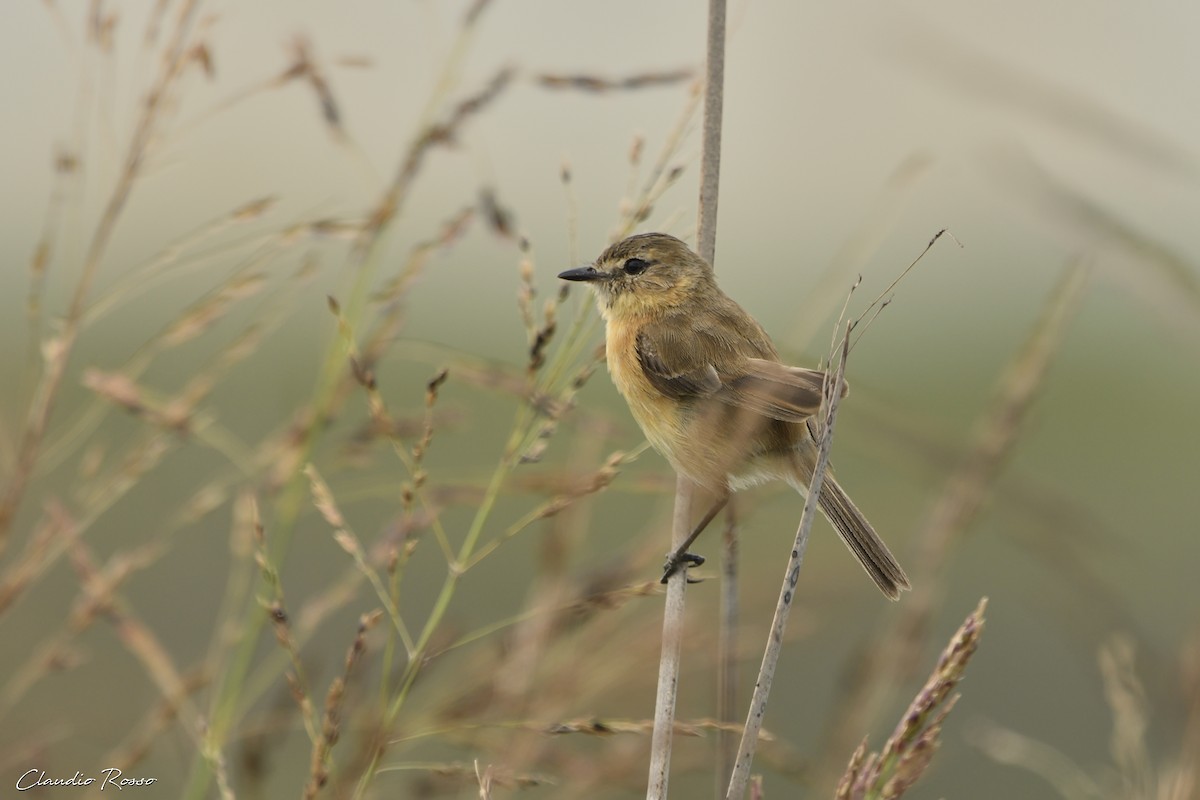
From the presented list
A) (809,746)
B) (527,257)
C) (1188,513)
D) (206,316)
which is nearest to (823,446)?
(527,257)

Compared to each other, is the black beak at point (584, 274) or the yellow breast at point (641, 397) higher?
the black beak at point (584, 274)

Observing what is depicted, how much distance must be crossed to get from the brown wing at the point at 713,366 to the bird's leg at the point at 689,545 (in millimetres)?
195

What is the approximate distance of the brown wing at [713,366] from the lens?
2.31 meters

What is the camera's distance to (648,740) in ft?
6.80

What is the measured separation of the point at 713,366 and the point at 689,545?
25.3 inches

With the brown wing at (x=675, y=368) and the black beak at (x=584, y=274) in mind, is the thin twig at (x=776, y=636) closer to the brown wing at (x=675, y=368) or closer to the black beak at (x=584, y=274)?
the brown wing at (x=675, y=368)

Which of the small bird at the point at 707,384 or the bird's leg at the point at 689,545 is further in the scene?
the small bird at the point at 707,384

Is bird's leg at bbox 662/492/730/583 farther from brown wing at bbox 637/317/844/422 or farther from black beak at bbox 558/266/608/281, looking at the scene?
black beak at bbox 558/266/608/281

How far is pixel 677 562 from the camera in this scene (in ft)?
6.22
